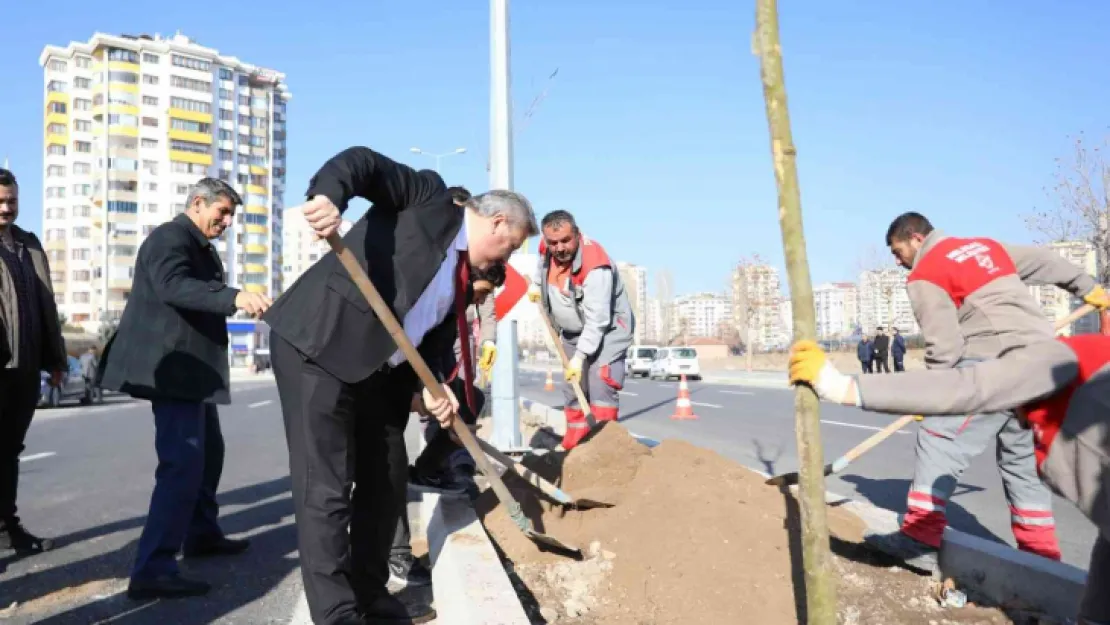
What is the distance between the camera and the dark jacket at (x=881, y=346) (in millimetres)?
26688

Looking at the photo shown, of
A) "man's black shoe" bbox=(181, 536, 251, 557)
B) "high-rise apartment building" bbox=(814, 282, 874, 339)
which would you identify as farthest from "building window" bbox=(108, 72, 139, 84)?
"high-rise apartment building" bbox=(814, 282, 874, 339)

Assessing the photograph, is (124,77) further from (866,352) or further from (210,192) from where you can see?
(210,192)

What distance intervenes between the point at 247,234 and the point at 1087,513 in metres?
97.7

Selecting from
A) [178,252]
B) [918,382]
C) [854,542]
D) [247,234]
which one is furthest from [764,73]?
[247,234]

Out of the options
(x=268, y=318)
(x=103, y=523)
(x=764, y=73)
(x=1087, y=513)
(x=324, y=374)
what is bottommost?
(x=103, y=523)

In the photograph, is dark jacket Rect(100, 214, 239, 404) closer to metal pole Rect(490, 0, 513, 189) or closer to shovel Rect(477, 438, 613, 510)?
shovel Rect(477, 438, 613, 510)

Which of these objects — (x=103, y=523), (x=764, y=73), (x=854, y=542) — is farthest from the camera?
(x=103, y=523)

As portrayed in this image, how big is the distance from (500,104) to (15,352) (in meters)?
5.61

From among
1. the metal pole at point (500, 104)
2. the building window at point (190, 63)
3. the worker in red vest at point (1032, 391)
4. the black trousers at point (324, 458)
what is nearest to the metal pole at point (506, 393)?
Result: the metal pole at point (500, 104)

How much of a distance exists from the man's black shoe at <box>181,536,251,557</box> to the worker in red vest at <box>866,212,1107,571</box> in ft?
11.0

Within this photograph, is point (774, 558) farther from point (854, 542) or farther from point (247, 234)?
point (247, 234)

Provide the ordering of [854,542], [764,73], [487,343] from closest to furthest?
[764,73] → [854,542] → [487,343]

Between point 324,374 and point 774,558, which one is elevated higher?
point 324,374

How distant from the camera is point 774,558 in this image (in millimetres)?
3611
